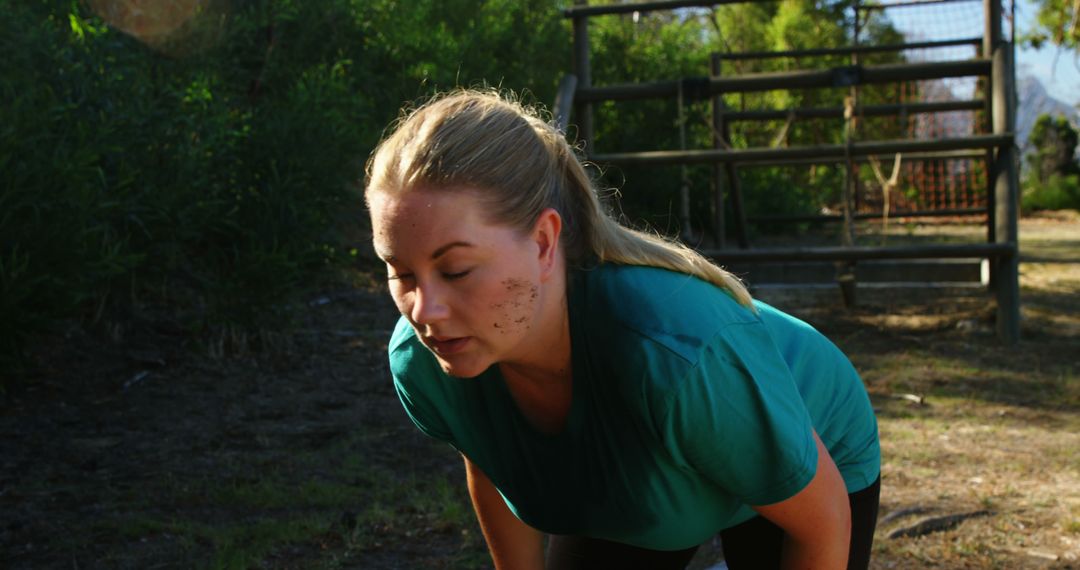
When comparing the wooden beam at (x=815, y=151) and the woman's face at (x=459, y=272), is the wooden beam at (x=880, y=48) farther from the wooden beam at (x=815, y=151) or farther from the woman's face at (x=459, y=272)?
the woman's face at (x=459, y=272)

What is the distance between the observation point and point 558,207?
168cm

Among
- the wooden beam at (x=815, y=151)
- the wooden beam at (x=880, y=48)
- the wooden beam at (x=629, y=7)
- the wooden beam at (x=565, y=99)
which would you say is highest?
the wooden beam at (x=629, y=7)

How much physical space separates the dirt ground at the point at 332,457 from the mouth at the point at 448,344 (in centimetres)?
166

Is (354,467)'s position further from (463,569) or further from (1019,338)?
(1019,338)

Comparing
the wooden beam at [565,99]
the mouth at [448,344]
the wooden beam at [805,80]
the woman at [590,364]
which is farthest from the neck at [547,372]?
the wooden beam at [805,80]

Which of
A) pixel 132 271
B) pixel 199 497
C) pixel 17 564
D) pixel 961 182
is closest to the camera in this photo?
pixel 17 564

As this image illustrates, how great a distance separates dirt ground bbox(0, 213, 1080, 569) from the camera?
3.20 metres

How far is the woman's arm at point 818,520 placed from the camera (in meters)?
1.61

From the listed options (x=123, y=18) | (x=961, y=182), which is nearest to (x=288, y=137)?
(x=123, y=18)

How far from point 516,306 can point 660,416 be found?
0.80 feet

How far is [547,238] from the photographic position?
5.29ft

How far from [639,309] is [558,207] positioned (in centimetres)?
22

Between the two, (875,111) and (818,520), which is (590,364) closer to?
(818,520)

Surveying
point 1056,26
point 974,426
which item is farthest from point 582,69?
point 1056,26
